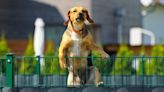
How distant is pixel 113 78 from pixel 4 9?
17.6 m

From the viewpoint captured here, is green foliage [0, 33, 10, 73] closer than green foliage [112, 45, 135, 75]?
Yes

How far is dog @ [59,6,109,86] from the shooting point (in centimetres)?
864

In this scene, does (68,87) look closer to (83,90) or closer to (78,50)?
(83,90)

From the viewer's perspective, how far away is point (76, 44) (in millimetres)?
8656

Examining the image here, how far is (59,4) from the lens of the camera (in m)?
27.0

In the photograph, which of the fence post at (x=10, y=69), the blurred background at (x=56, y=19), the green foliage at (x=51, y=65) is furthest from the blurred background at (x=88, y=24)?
the fence post at (x=10, y=69)

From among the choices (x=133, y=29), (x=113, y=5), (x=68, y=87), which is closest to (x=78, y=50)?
(x=68, y=87)

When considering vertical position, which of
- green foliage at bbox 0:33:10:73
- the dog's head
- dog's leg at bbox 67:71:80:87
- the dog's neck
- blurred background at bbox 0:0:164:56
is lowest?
dog's leg at bbox 67:71:80:87

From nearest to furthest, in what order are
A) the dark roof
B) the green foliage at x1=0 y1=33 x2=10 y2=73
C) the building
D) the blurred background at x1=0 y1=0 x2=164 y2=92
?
the green foliage at x1=0 y1=33 x2=10 y2=73 → the blurred background at x1=0 y1=0 x2=164 y2=92 → the building → the dark roof

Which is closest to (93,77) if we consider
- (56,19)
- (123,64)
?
(123,64)

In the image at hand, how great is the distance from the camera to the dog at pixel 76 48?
8641 millimetres

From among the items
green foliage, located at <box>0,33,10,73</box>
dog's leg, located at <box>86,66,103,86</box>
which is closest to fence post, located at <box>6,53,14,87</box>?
green foliage, located at <box>0,33,10,73</box>

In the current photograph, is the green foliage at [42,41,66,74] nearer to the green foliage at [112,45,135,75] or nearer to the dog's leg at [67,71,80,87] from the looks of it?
the dog's leg at [67,71,80,87]

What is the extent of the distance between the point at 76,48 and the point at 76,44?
57 mm
